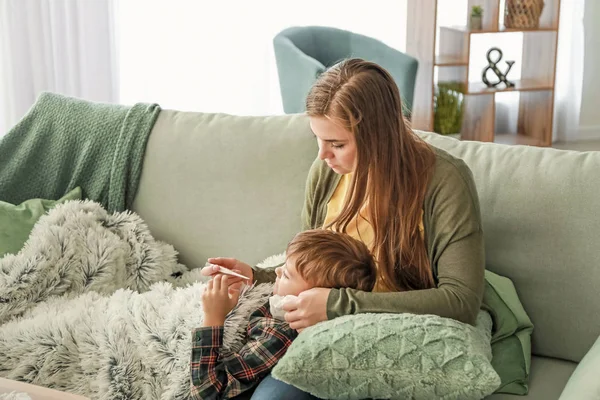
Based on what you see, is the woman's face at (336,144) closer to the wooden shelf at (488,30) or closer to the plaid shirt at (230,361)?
the plaid shirt at (230,361)

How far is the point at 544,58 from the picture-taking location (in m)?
4.57

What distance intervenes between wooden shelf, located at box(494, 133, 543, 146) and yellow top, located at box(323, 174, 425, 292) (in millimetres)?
3036

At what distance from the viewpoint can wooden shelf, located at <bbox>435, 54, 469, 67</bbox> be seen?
4.33m

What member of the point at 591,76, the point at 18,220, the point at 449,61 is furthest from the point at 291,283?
the point at 591,76

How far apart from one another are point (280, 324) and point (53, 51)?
2598mm

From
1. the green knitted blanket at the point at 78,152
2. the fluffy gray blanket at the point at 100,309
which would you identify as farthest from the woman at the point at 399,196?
the green knitted blanket at the point at 78,152

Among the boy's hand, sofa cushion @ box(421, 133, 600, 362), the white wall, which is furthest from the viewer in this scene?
the white wall

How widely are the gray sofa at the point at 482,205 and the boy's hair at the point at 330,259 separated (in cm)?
39

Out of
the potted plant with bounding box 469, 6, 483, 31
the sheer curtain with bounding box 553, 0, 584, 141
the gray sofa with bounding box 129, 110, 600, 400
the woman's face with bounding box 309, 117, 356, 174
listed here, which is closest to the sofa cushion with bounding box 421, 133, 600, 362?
the gray sofa with bounding box 129, 110, 600, 400

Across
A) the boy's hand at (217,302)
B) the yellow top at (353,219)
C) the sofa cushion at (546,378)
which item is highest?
the yellow top at (353,219)

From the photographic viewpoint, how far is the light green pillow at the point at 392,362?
4.29ft

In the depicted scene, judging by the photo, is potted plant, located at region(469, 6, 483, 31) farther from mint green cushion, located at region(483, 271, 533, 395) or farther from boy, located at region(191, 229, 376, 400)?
boy, located at region(191, 229, 376, 400)

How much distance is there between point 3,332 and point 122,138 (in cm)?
62

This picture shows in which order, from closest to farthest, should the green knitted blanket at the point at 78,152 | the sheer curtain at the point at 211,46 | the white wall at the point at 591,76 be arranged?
the green knitted blanket at the point at 78,152
the sheer curtain at the point at 211,46
the white wall at the point at 591,76
